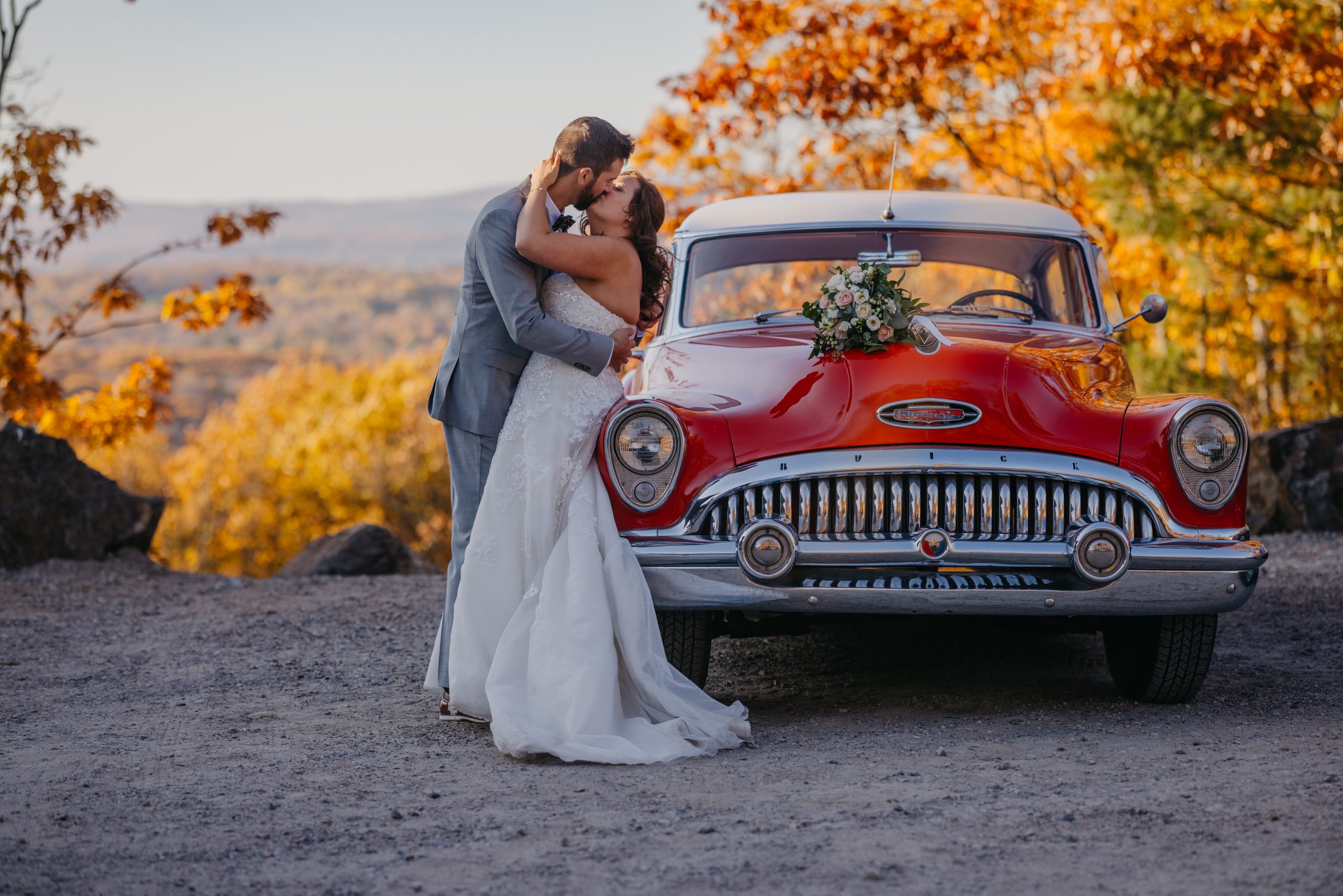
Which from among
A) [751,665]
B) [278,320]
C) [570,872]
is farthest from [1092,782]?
[278,320]

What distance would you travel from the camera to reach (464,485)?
14.8 ft

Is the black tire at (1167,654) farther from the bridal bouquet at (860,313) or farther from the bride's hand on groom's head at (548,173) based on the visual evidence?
the bride's hand on groom's head at (548,173)

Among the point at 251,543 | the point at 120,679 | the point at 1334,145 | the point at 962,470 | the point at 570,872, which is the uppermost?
the point at 1334,145

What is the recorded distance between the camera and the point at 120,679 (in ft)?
17.7

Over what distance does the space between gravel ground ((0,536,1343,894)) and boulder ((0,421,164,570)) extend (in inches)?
112

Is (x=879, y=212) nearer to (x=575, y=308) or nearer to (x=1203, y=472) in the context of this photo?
(x=575, y=308)

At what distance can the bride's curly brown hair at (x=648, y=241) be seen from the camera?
15.1ft

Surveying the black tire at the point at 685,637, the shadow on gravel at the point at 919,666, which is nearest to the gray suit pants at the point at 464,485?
the black tire at the point at 685,637

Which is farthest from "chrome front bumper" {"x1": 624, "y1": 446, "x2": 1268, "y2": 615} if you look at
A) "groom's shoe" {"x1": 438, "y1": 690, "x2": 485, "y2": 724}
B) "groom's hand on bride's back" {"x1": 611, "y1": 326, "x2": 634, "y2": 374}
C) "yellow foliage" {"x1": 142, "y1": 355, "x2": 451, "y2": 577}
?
"yellow foliage" {"x1": 142, "y1": 355, "x2": 451, "y2": 577}

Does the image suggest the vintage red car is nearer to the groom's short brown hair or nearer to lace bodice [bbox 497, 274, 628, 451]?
lace bodice [bbox 497, 274, 628, 451]

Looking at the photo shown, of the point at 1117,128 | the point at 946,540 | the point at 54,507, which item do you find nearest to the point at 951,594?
the point at 946,540

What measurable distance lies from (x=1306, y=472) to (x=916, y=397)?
21.1 ft

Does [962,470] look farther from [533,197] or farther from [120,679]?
[120,679]

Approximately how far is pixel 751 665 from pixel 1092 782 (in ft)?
6.88
